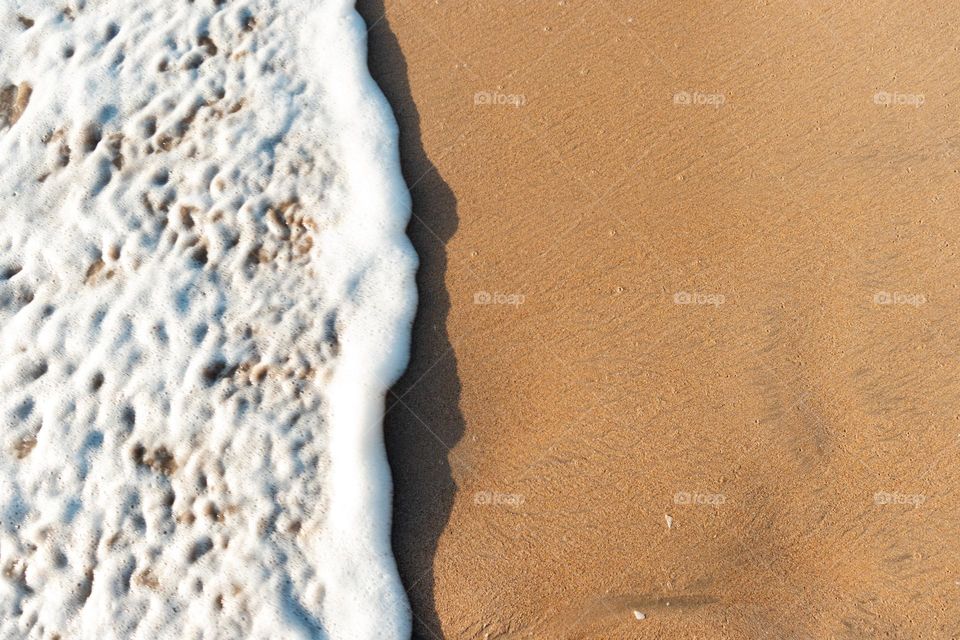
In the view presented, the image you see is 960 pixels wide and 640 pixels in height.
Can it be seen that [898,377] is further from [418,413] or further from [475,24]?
[475,24]
